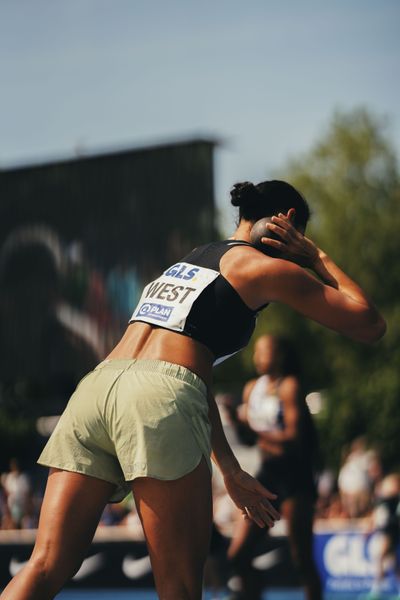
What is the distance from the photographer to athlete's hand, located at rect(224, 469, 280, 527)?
454 cm

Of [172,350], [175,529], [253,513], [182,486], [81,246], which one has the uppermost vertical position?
[172,350]

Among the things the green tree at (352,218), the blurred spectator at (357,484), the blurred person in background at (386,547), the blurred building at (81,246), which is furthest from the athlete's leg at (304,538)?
the green tree at (352,218)

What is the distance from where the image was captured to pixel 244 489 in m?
4.56

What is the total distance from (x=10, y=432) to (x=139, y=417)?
2355cm

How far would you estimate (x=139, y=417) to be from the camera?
13.0 feet

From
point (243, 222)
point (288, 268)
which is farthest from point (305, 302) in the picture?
point (243, 222)

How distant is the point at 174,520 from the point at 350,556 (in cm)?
762

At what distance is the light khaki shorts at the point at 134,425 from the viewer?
3.94 meters

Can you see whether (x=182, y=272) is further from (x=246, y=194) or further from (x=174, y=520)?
(x=174, y=520)

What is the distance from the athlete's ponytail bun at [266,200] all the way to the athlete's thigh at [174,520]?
0.98m

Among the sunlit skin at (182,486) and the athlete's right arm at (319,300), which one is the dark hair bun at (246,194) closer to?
the sunlit skin at (182,486)

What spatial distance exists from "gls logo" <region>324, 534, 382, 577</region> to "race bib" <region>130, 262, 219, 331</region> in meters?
7.31

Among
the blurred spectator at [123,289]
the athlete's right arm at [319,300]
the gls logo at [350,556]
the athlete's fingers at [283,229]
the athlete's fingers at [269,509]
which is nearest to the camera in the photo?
the athlete's right arm at [319,300]

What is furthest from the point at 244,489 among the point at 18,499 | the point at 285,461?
the point at 18,499
